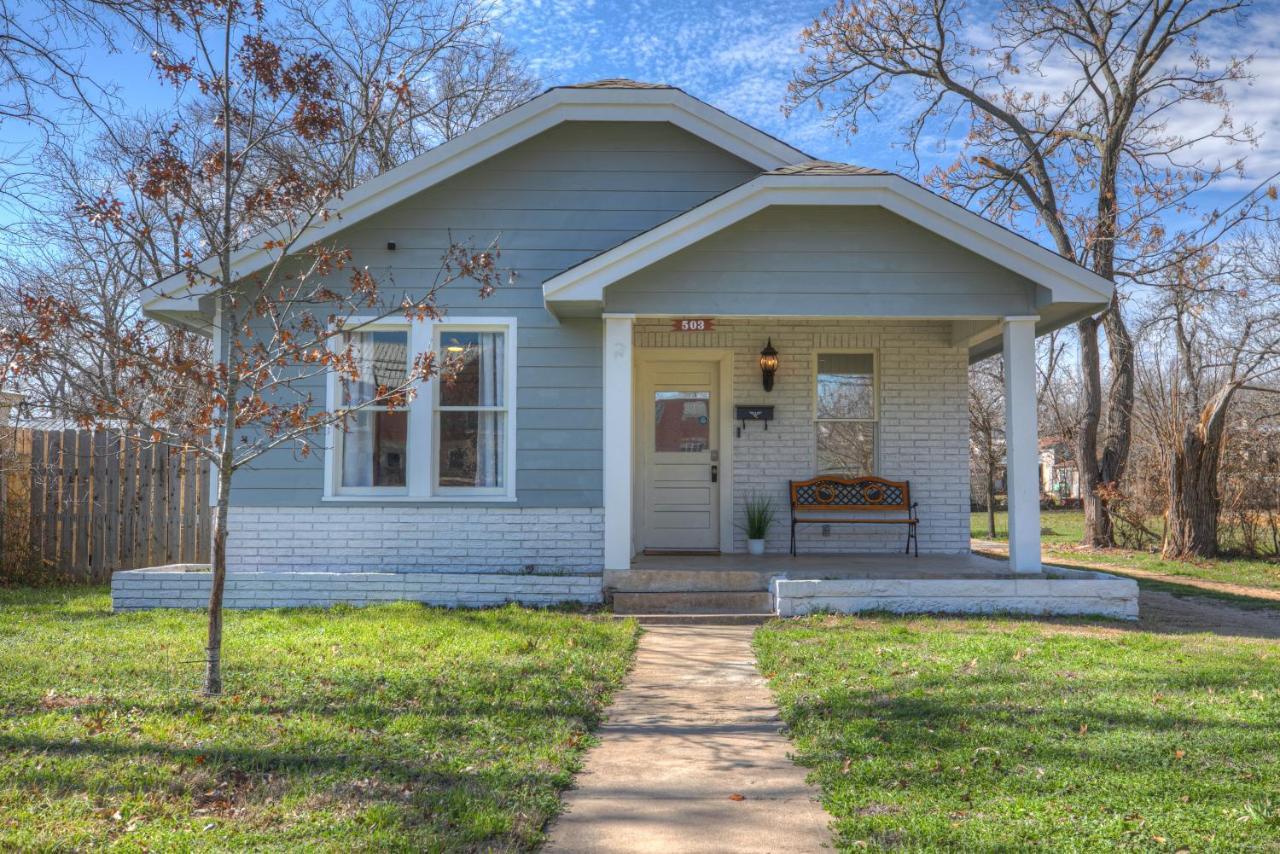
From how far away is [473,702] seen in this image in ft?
17.5

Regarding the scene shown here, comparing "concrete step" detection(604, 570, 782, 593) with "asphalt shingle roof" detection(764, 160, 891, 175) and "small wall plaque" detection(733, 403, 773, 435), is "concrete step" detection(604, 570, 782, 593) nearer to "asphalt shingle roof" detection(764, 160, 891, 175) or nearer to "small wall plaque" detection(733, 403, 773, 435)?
"small wall plaque" detection(733, 403, 773, 435)

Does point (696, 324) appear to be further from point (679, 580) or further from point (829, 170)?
point (679, 580)

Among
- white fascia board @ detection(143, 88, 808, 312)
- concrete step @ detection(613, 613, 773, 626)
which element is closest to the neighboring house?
white fascia board @ detection(143, 88, 808, 312)

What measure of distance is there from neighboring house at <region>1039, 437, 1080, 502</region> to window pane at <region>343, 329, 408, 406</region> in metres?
15.3

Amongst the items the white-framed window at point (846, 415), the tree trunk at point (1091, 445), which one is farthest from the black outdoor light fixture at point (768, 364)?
the tree trunk at point (1091, 445)

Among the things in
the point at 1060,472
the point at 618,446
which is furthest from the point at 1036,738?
the point at 1060,472

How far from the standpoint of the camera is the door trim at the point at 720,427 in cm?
1121

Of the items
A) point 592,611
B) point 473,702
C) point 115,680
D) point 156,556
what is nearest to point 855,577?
point 592,611

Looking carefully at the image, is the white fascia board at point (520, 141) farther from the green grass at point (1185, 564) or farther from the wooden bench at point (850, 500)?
the green grass at point (1185, 564)

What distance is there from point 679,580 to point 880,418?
369 centimetres

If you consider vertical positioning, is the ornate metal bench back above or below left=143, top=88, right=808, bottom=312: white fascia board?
below

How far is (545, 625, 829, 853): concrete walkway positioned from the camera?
11.8ft

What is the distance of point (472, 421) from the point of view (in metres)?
9.79

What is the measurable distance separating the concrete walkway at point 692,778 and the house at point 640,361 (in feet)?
10.00
